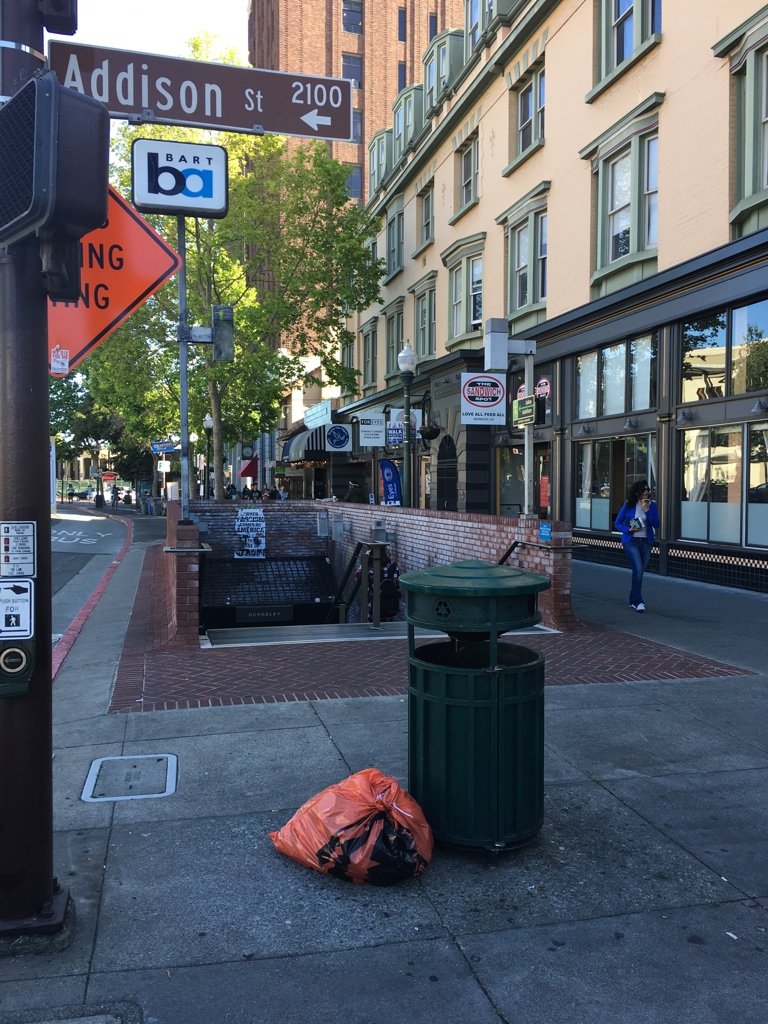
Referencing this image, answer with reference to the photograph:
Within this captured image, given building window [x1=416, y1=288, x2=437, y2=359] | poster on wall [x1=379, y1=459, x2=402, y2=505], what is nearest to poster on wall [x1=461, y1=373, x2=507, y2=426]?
poster on wall [x1=379, y1=459, x2=402, y2=505]

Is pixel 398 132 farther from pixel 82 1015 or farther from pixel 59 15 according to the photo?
pixel 82 1015

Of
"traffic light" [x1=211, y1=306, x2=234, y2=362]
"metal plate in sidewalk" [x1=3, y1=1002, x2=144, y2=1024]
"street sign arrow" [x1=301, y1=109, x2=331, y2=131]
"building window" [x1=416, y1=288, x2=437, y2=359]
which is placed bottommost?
"metal plate in sidewalk" [x1=3, y1=1002, x2=144, y2=1024]

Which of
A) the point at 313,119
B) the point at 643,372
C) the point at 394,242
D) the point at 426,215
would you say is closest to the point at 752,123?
the point at 643,372

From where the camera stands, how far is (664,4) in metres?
14.7

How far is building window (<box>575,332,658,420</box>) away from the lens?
15.8 m

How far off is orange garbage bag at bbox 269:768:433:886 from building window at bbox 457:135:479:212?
70.7ft

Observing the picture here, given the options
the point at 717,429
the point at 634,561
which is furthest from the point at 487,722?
the point at 717,429

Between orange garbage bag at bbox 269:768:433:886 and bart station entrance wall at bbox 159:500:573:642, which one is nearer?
orange garbage bag at bbox 269:768:433:886

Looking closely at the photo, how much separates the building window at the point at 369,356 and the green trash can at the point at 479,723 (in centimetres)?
3012

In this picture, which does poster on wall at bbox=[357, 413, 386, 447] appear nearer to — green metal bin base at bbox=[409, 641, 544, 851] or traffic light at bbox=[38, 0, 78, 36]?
green metal bin base at bbox=[409, 641, 544, 851]

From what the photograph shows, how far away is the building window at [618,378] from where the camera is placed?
15750 millimetres

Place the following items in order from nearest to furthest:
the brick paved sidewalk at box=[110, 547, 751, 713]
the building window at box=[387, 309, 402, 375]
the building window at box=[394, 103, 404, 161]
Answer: the brick paved sidewalk at box=[110, 547, 751, 713] < the building window at box=[394, 103, 404, 161] < the building window at box=[387, 309, 402, 375]

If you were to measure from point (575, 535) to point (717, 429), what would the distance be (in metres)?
5.24

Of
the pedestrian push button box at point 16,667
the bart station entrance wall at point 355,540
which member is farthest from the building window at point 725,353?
the pedestrian push button box at point 16,667
